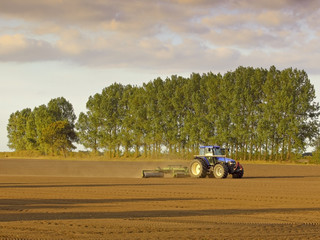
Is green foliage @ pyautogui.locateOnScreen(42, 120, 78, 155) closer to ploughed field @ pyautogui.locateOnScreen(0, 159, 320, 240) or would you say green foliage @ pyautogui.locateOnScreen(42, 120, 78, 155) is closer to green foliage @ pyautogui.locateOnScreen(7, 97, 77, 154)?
green foliage @ pyautogui.locateOnScreen(7, 97, 77, 154)

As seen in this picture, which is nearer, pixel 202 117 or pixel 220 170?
pixel 220 170

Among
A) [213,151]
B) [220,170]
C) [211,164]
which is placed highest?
[213,151]

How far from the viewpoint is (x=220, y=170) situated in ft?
102

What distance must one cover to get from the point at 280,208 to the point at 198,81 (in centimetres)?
6377

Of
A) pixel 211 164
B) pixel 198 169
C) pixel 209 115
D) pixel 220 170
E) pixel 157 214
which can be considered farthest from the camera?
pixel 209 115

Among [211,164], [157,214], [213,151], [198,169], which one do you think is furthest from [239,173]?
[157,214]

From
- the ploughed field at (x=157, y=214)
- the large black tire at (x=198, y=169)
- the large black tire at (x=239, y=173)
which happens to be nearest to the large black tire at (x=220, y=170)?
the large black tire at (x=198, y=169)

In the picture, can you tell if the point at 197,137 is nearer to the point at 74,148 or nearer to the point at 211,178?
the point at 74,148

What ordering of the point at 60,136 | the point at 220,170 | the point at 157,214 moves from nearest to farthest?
the point at 157,214
the point at 220,170
the point at 60,136

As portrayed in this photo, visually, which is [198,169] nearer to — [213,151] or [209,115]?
[213,151]

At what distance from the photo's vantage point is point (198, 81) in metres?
80.0

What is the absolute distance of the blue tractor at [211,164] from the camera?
1251 inches

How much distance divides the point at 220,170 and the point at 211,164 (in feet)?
Result: 4.71

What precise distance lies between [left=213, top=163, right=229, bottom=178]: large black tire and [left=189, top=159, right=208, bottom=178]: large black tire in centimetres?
63
